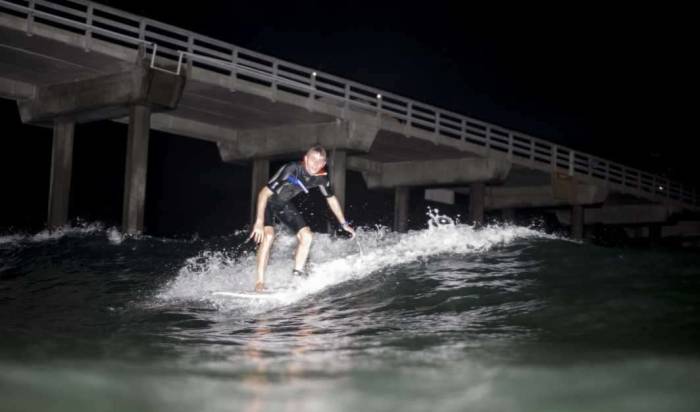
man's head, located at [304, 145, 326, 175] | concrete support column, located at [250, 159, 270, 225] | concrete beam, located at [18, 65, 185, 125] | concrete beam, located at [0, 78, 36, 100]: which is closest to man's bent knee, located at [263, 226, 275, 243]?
man's head, located at [304, 145, 326, 175]

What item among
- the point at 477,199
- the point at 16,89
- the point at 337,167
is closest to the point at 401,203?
the point at 477,199

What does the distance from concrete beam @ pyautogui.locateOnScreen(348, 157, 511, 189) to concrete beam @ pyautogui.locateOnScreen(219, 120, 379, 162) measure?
20.5 feet

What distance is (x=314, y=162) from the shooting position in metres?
8.70

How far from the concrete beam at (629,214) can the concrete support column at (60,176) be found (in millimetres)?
30460

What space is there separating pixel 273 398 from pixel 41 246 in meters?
13.9

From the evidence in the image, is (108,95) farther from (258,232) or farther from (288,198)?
(258,232)

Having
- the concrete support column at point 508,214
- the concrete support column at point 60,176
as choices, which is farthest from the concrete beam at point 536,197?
the concrete support column at point 60,176

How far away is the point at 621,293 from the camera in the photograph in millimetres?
7168

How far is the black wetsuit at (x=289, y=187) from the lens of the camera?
884 centimetres

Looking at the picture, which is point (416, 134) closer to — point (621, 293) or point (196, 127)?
point (196, 127)

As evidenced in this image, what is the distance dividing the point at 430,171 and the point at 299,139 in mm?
8063

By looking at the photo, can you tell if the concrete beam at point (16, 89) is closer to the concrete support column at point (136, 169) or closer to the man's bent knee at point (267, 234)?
the concrete support column at point (136, 169)

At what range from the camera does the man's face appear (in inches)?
341

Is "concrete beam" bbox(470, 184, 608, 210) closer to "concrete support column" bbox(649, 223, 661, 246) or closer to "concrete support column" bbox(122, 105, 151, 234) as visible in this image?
"concrete support column" bbox(649, 223, 661, 246)
